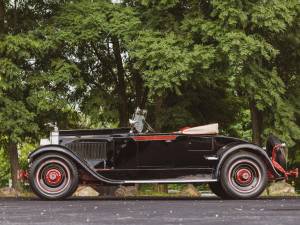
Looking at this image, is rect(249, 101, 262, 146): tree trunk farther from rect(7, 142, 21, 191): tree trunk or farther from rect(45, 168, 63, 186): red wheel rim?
rect(45, 168, 63, 186): red wheel rim

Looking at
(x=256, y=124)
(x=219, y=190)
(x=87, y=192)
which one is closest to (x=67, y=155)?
(x=219, y=190)

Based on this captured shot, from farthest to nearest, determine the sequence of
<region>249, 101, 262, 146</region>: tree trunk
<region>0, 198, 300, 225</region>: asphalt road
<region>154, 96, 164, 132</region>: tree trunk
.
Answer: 1. <region>249, 101, 262, 146</region>: tree trunk
2. <region>154, 96, 164, 132</region>: tree trunk
3. <region>0, 198, 300, 225</region>: asphalt road

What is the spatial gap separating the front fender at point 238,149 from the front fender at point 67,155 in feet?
6.08

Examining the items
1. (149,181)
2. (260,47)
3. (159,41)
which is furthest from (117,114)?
(149,181)

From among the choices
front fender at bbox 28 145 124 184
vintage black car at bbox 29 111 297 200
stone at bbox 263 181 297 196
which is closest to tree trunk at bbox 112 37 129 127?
stone at bbox 263 181 297 196

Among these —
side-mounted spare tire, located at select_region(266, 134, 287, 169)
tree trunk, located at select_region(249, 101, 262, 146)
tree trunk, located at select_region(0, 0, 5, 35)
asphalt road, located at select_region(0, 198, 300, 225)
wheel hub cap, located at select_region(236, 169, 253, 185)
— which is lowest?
asphalt road, located at select_region(0, 198, 300, 225)

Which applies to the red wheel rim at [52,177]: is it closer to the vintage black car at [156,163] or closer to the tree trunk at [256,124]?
the vintage black car at [156,163]

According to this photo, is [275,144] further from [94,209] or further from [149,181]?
[94,209]

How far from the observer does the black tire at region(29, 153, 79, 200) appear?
1383 centimetres

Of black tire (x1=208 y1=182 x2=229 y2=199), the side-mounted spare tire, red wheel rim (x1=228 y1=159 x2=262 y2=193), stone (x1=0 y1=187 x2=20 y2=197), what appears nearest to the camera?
red wheel rim (x1=228 y1=159 x2=262 y2=193)

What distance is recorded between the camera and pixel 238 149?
1399 centimetres

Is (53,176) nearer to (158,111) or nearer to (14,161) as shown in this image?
(158,111)

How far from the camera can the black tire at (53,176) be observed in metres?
13.8

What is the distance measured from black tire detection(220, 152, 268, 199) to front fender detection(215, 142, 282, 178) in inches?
2.9
